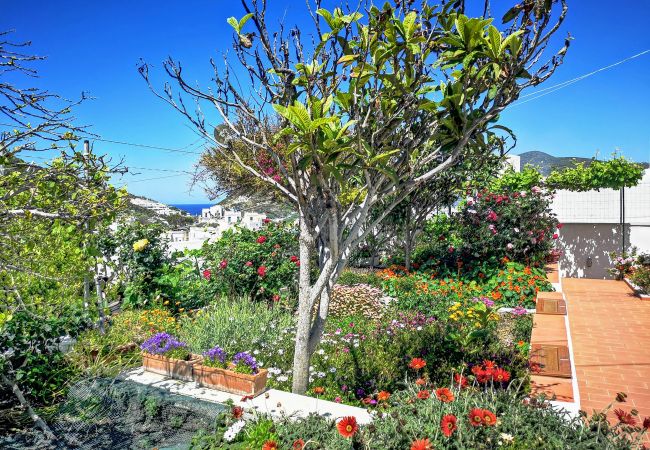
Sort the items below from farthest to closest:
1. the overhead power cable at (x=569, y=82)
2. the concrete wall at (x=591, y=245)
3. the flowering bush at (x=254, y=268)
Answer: the concrete wall at (x=591, y=245), the overhead power cable at (x=569, y=82), the flowering bush at (x=254, y=268)

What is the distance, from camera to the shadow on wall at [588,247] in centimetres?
1044

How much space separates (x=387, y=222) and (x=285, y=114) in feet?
26.1

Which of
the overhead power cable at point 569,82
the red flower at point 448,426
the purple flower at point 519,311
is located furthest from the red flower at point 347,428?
the overhead power cable at point 569,82

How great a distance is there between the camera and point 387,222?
10.2 m

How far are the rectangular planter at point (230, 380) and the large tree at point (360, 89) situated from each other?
343 millimetres

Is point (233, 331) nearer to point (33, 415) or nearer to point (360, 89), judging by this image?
point (33, 415)

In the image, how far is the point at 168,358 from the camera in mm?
3971

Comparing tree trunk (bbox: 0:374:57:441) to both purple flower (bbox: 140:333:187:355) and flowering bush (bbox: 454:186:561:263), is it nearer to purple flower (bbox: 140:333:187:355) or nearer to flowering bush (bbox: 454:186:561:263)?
purple flower (bbox: 140:333:187:355)

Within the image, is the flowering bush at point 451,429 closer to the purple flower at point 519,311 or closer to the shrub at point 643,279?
the purple flower at point 519,311

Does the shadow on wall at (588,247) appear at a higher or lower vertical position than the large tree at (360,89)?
lower

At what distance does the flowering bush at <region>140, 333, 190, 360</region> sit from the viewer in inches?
157

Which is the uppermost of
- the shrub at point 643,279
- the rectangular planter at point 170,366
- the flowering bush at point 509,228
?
the flowering bush at point 509,228

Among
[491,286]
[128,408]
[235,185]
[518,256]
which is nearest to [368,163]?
[128,408]

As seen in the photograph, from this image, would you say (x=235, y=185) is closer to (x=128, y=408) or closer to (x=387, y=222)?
(x=387, y=222)
